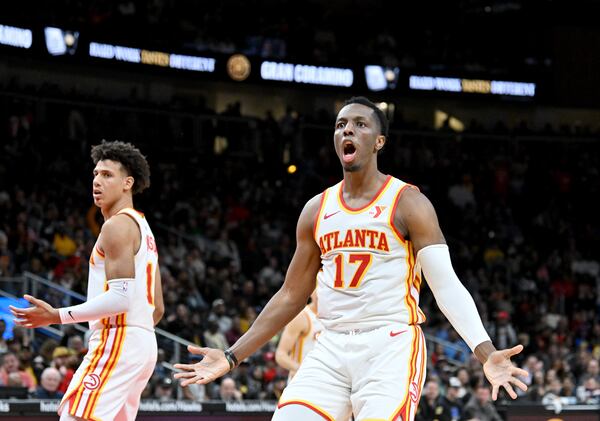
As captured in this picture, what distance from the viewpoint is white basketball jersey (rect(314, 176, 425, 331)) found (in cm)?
535

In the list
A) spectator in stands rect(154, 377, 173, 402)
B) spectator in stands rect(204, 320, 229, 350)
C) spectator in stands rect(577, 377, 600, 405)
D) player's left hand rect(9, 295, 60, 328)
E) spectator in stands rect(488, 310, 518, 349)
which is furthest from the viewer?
spectator in stands rect(488, 310, 518, 349)

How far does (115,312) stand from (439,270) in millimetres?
2026

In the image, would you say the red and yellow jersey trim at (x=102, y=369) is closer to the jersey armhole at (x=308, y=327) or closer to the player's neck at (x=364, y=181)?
the player's neck at (x=364, y=181)

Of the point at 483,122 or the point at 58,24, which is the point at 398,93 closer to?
the point at 483,122

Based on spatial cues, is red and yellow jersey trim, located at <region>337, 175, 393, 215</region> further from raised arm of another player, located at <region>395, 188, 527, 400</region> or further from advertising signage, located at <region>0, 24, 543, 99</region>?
advertising signage, located at <region>0, 24, 543, 99</region>

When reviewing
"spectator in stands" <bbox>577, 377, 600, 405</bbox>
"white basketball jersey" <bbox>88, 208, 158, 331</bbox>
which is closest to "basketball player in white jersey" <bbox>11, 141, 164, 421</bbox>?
"white basketball jersey" <bbox>88, 208, 158, 331</bbox>

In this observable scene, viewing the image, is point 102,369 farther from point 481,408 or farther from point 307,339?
point 481,408

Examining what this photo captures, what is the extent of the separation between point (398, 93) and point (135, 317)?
66.4 ft

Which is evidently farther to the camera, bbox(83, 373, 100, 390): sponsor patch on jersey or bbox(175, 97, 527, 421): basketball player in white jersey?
bbox(83, 373, 100, 390): sponsor patch on jersey

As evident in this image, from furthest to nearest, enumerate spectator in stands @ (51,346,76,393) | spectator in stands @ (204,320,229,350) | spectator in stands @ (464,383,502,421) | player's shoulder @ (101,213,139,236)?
spectator in stands @ (204,320,229,350)
spectator in stands @ (464,383,502,421)
spectator in stands @ (51,346,76,393)
player's shoulder @ (101,213,139,236)

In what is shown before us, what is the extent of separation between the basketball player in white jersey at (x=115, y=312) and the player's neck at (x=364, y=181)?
157cm

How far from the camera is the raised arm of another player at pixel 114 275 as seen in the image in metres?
6.21

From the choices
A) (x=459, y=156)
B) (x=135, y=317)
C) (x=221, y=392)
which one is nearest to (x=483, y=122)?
(x=459, y=156)

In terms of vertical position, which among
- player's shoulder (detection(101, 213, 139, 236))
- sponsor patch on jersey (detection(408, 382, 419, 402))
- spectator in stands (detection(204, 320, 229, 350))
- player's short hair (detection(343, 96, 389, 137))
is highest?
player's short hair (detection(343, 96, 389, 137))
